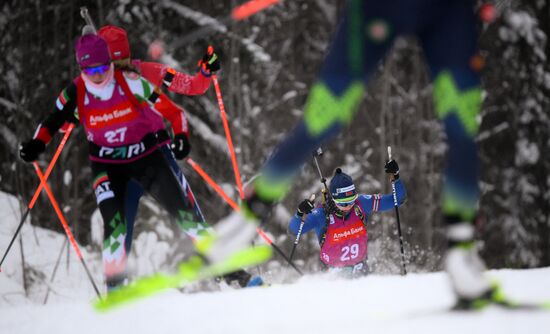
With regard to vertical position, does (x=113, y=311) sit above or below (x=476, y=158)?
below

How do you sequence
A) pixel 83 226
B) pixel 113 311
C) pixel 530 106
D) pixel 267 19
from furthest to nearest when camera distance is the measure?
pixel 530 106 < pixel 267 19 < pixel 83 226 < pixel 113 311

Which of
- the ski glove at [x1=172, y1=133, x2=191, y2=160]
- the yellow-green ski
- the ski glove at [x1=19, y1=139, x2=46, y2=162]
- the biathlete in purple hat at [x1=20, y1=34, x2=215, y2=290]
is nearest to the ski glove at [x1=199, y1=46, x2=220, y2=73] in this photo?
the biathlete in purple hat at [x1=20, y1=34, x2=215, y2=290]

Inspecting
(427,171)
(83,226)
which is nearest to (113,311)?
(83,226)

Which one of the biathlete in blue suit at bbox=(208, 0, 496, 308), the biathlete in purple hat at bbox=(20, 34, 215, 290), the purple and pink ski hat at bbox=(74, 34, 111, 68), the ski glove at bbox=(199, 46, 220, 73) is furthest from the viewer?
the ski glove at bbox=(199, 46, 220, 73)

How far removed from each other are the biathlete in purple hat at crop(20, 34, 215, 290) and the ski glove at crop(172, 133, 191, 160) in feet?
0.43

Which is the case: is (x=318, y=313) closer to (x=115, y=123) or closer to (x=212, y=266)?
(x=212, y=266)

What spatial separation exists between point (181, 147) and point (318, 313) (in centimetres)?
215

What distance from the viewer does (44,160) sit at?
36.7 ft

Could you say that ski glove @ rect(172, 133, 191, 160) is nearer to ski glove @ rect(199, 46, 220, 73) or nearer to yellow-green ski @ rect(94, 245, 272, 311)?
ski glove @ rect(199, 46, 220, 73)

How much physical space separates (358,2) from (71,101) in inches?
→ 100

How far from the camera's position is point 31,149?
3.79 m

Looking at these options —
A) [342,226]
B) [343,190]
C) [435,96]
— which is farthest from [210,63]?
[435,96]

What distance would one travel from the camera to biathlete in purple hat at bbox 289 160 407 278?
→ 17.7ft

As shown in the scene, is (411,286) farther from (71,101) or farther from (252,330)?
(71,101)
